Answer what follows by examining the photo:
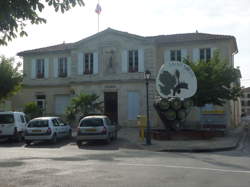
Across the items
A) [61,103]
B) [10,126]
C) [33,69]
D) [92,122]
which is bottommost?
[10,126]

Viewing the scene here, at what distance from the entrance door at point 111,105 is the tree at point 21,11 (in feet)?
72.0

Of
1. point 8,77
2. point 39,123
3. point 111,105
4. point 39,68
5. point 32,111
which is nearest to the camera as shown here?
point 39,123

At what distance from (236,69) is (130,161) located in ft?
41.4

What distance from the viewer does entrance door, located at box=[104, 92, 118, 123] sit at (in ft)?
95.0

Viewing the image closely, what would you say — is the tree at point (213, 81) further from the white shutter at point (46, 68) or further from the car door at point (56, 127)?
the white shutter at point (46, 68)

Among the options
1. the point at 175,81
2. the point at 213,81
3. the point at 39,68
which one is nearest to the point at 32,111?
the point at 39,68

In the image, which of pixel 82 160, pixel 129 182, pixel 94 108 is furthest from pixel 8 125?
pixel 129 182

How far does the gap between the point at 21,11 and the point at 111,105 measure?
74.8 feet

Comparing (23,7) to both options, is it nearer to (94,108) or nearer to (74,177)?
(74,177)

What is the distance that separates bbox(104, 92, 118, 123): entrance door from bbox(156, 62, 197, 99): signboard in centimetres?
917

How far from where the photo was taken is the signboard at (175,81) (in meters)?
19.6

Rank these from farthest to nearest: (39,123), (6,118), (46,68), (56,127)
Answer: (46,68)
(6,118)
(56,127)
(39,123)

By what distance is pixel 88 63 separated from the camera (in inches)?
1166

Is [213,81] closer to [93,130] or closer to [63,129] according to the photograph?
[93,130]
